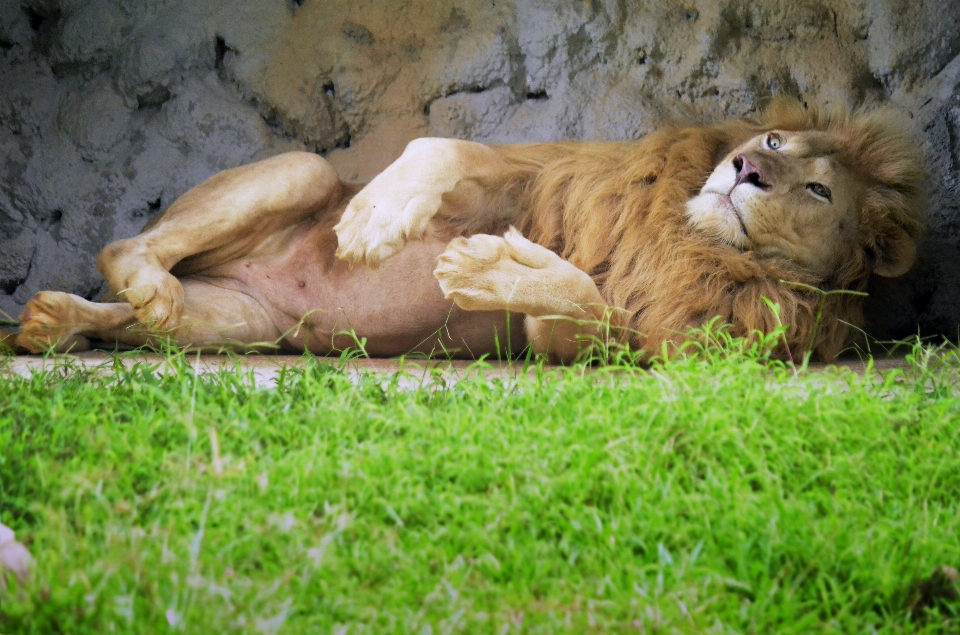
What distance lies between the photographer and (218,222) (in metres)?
3.46

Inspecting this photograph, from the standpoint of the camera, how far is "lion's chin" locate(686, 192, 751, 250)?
3217 millimetres

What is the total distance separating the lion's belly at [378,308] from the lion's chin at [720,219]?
2.23 ft

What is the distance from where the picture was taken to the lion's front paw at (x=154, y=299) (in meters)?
3.12

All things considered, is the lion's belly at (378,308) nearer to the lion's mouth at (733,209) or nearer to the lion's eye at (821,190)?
the lion's mouth at (733,209)

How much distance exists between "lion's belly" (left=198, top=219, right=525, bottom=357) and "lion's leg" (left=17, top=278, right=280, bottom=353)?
0.10m

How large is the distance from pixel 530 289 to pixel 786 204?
903mm

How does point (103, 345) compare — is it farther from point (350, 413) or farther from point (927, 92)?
point (927, 92)

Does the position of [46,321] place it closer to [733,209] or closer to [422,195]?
[422,195]

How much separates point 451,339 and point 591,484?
158cm

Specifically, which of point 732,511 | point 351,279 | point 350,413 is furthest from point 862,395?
point 351,279

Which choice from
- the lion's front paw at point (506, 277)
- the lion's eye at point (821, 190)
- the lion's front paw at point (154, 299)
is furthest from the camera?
the lion's eye at point (821, 190)

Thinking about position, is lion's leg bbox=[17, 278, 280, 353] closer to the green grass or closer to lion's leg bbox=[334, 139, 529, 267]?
lion's leg bbox=[334, 139, 529, 267]

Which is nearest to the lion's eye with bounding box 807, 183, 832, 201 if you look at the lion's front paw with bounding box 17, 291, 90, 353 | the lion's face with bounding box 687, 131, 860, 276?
the lion's face with bounding box 687, 131, 860, 276

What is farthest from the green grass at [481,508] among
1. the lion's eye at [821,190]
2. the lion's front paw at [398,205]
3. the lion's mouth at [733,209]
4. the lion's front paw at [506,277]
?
the lion's eye at [821,190]
